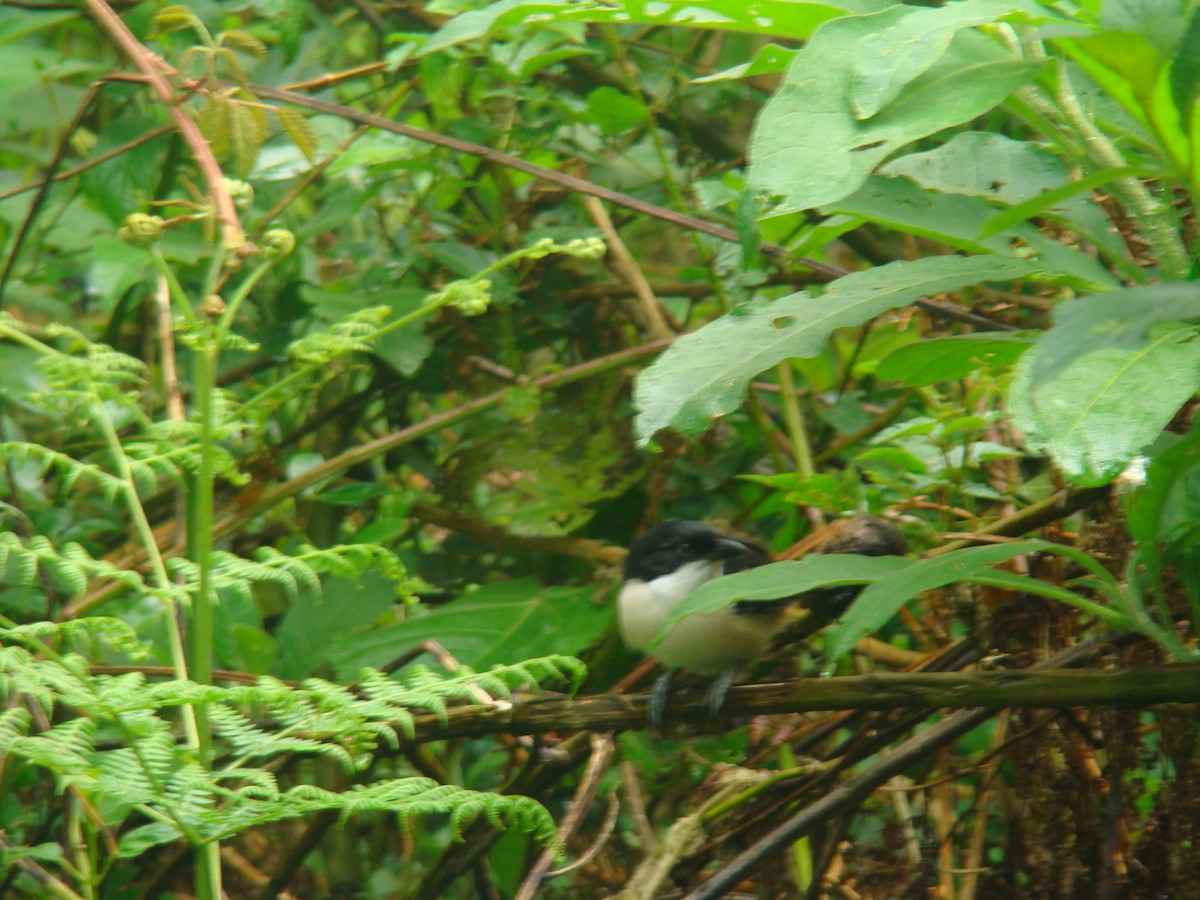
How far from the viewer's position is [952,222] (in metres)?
1.88

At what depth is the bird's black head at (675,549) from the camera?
2.87 meters

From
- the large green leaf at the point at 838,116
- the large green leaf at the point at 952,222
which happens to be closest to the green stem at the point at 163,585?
the large green leaf at the point at 838,116

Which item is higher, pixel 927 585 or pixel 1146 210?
pixel 1146 210

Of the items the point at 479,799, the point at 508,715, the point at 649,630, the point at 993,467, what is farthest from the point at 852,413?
the point at 479,799

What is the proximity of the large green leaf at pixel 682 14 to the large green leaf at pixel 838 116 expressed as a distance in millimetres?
196

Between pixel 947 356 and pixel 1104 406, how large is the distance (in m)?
0.54

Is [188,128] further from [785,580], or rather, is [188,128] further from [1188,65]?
[1188,65]

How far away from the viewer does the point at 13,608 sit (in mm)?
2787

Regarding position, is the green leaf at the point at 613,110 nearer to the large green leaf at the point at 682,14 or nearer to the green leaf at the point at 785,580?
the large green leaf at the point at 682,14

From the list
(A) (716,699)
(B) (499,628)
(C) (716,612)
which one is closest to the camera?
(A) (716,699)

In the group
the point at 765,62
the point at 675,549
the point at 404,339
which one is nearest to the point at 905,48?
the point at 765,62

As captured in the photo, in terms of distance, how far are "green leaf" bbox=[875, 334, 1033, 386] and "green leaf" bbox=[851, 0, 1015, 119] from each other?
63 cm

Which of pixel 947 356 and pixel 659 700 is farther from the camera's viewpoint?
pixel 659 700

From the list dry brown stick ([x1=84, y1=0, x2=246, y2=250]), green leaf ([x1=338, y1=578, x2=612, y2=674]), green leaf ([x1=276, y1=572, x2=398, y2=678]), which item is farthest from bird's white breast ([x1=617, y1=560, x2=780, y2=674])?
dry brown stick ([x1=84, y1=0, x2=246, y2=250])
